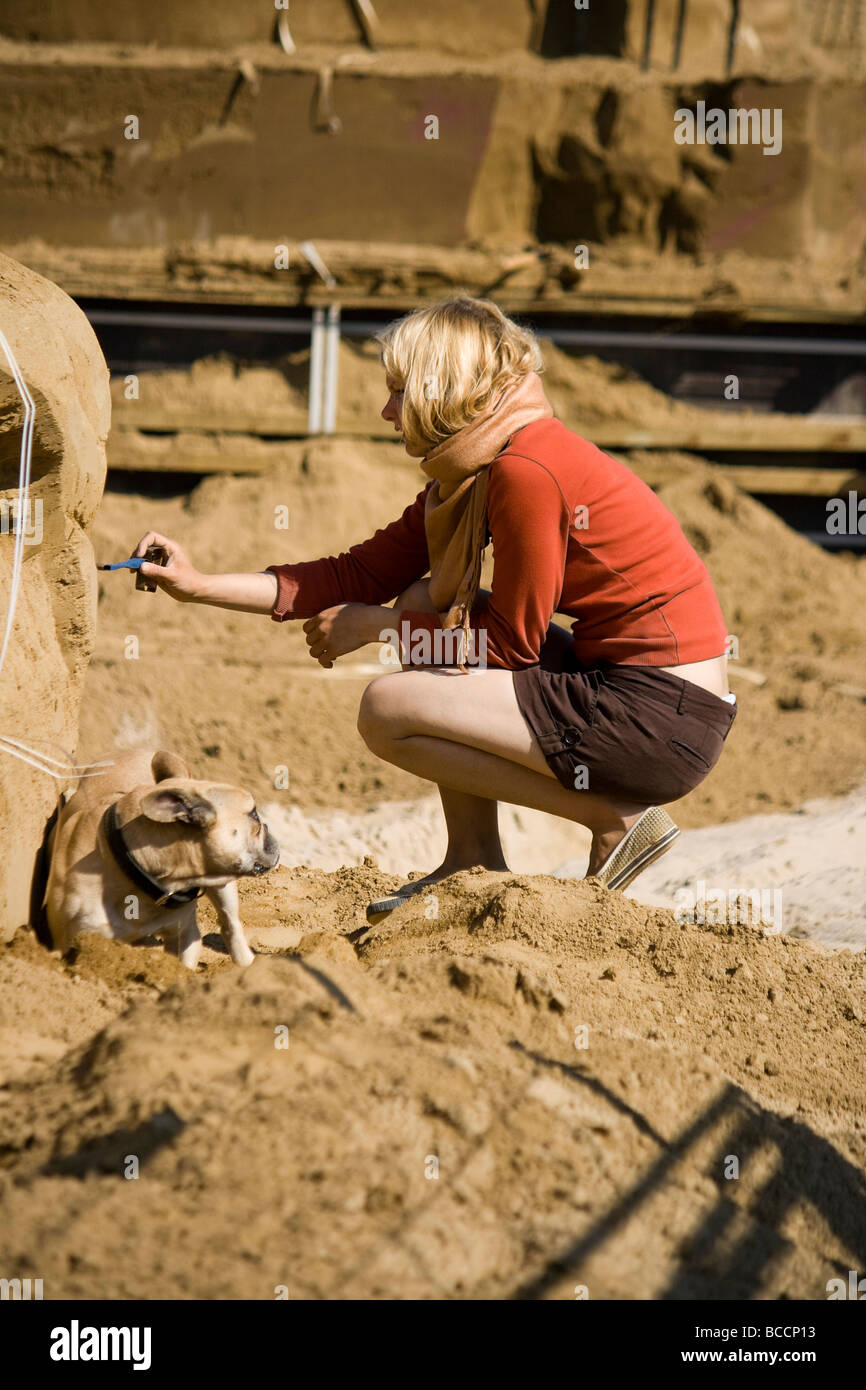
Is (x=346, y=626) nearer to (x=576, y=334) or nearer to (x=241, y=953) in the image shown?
(x=241, y=953)

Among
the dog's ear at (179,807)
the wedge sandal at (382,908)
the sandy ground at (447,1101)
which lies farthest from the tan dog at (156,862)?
the wedge sandal at (382,908)

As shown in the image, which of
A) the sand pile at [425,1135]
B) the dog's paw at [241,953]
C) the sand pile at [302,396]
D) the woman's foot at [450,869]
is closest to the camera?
the sand pile at [425,1135]

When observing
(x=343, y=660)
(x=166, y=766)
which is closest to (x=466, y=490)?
(x=166, y=766)

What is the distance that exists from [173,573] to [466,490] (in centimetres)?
89

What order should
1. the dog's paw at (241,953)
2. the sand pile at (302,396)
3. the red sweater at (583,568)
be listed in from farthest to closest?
the sand pile at (302,396) → the dog's paw at (241,953) → the red sweater at (583,568)

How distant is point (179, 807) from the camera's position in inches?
129

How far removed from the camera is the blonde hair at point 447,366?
11.3 feet

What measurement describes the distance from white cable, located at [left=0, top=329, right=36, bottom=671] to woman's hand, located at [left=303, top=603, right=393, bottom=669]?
34.3 inches

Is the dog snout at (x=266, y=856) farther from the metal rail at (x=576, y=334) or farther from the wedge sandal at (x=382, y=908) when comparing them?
the metal rail at (x=576, y=334)

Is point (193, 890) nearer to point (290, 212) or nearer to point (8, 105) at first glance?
point (290, 212)

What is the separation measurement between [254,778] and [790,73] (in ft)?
28.0

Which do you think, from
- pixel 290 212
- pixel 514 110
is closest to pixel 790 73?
pixel 514 110

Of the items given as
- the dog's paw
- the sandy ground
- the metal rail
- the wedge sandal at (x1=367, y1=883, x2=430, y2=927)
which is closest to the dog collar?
the sandy ground

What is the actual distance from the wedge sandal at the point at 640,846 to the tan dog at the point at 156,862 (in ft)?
3.39
